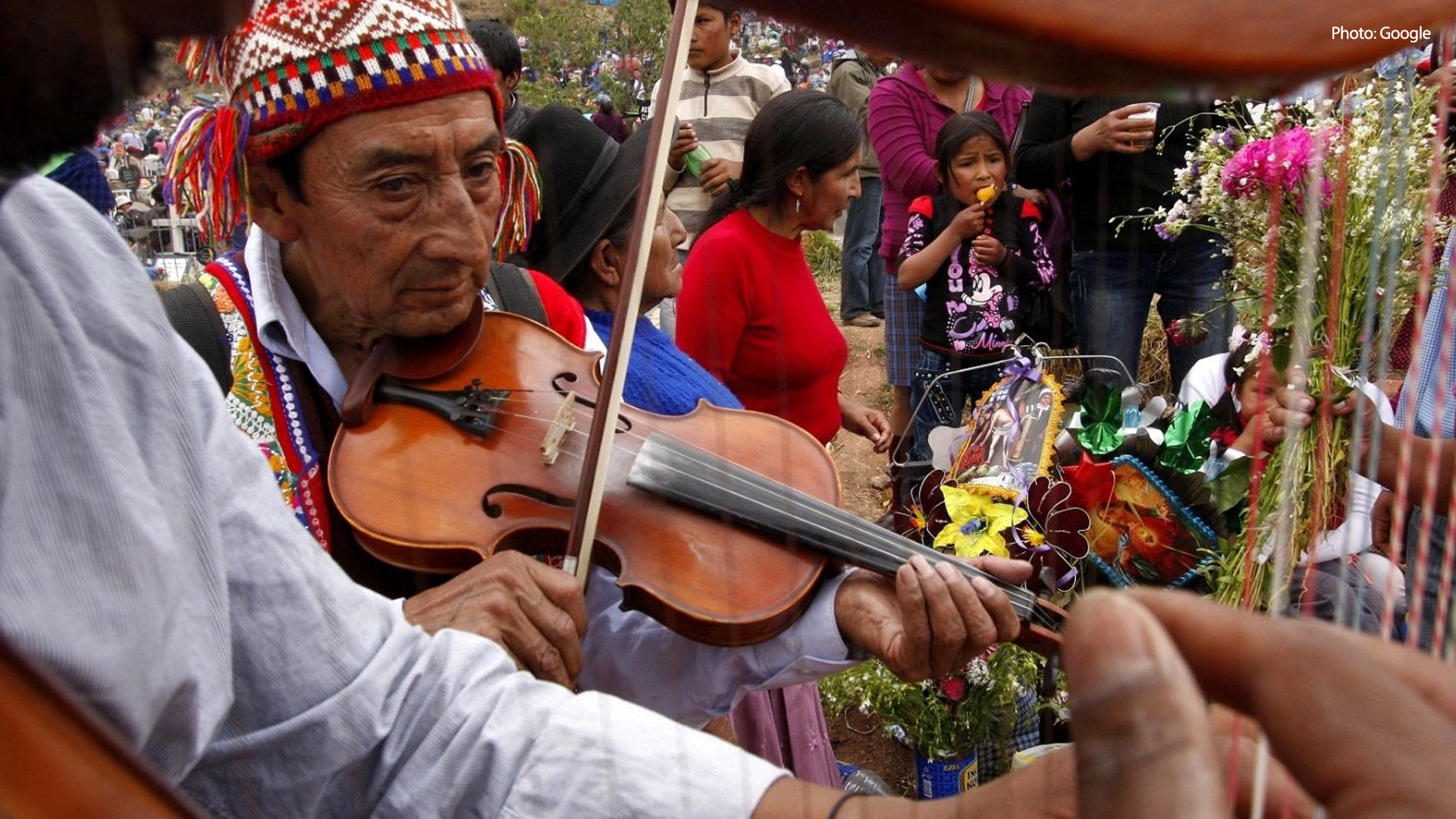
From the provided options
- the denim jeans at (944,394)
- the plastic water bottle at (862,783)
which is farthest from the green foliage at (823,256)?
the plastic water bottle at (862,783)

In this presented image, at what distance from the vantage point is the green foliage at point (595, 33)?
1.60 metres

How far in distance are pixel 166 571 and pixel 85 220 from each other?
0.23 meters

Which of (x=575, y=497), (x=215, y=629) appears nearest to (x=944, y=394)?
(x=575, y=497)

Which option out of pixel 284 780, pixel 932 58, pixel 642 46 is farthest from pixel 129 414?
pixel 642 46

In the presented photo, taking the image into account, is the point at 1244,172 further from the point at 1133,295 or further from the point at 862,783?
the point at 1133,295

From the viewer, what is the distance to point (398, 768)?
2.56 feet

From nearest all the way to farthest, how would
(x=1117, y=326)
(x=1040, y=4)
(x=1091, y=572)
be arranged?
(x=1040, y=4), (x=1091, y=572), (x=1117, y=326)

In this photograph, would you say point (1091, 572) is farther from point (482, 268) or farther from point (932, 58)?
point (932, 58)

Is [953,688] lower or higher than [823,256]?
lower

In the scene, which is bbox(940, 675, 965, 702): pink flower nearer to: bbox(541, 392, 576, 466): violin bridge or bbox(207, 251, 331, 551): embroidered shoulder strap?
bbox(541, 392, 576, 466): violin bridge

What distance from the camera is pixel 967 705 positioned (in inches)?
83.5

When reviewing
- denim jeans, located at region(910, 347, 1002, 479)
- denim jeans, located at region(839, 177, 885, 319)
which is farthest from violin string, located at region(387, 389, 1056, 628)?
denim jeans, located at region(839, 177, 885, 319)

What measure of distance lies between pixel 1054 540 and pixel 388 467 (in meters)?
1.00

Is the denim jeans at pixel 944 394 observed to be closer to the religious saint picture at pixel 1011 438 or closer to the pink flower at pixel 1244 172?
the religious saint picture at pixel 1011 438
